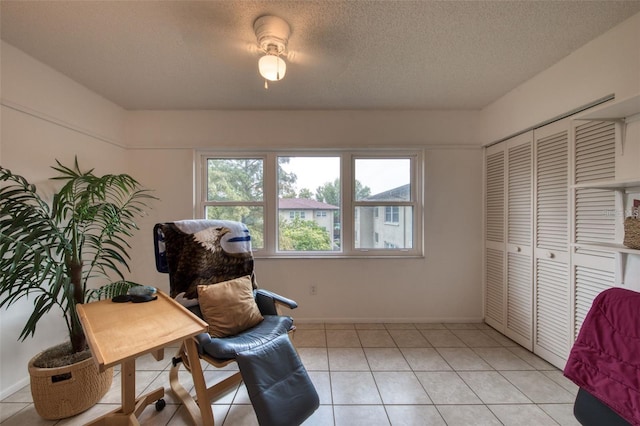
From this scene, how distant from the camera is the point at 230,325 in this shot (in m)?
1.71

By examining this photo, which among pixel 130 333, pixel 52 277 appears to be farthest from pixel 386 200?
pixel 52 277

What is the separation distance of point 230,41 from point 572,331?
3.16 meters

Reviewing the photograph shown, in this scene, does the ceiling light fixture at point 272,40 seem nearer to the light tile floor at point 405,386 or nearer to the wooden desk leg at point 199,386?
the wooden desk leg at point 199,386

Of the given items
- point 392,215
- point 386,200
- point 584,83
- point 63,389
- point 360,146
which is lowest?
point 63,389

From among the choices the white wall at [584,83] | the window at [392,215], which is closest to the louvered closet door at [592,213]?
the white wall at [584,83]

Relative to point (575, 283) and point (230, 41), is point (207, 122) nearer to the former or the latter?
point (230, 41)

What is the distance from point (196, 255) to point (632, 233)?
8.66 ft

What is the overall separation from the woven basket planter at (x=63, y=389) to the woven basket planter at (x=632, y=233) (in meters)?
3.09

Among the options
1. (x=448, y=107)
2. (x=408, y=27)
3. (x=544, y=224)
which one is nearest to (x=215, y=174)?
(x=408, y=27)

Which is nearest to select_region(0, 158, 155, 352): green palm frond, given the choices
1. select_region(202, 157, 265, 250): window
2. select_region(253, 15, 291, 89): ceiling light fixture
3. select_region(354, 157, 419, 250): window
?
select_region(202, 157, 265, 250): window

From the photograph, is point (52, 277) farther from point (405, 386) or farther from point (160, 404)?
point (405, 386)

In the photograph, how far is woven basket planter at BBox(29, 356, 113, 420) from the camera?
147 centimetres

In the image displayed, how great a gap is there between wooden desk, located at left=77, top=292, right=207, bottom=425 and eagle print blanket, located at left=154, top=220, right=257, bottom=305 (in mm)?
222

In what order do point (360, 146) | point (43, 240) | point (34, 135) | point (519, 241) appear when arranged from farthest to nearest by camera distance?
1. point (360, 146)
2. point (519, 241)
3. point (34, 135)
4. point (43, 240)
